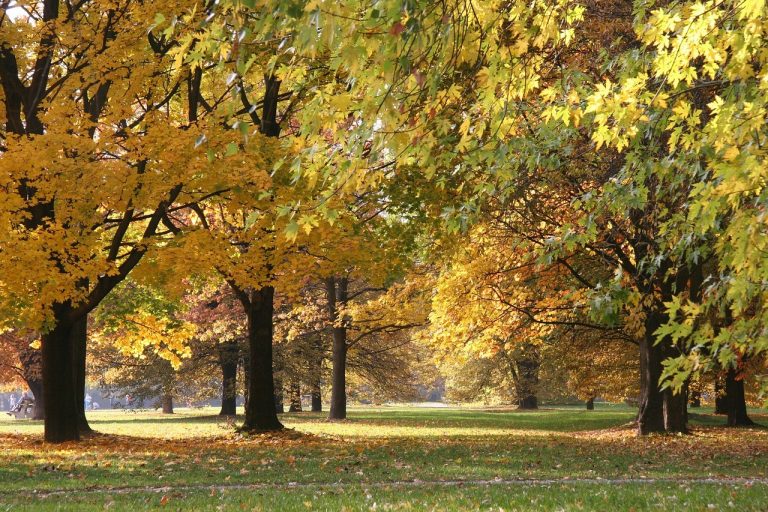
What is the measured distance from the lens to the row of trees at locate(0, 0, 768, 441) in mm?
5121

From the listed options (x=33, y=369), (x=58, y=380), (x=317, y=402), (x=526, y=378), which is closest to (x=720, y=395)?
(x=526, y=378)

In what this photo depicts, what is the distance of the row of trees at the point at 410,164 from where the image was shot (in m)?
5.12

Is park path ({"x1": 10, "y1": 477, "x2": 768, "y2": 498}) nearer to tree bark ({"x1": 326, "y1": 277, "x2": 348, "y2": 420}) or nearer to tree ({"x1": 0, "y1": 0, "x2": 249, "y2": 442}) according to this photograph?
tree ({"x1": 0, "y1": 0, "x2": 249, "y2": 442})

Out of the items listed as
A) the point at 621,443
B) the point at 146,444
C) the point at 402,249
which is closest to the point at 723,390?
the point at 621,443

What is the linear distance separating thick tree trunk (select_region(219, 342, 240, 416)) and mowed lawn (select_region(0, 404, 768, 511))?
1963 cm

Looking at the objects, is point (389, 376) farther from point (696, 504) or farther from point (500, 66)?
point (500, 66)

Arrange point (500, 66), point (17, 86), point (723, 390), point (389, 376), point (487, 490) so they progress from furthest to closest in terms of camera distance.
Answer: point (389, 376), point (723, 390), point (17, 86), point (487, 490), point (500, 66)

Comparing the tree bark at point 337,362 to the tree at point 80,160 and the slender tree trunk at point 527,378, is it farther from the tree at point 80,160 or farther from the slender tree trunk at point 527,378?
the slender tree trunk at point 527,378

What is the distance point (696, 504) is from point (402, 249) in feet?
39.5

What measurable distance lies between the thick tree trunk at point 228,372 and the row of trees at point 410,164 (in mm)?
13477

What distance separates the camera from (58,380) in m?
18.2

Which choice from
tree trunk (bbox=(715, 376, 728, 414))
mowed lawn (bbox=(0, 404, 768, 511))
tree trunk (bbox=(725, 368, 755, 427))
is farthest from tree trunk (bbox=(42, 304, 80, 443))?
tree trunk (bbox=(715, 376, 728, 414))

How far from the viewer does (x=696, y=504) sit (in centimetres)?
837

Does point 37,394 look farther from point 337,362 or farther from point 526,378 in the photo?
point 526,378
